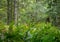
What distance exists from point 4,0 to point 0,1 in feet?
4.99

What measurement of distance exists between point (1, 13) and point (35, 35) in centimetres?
1630

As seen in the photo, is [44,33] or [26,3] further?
[26,3]

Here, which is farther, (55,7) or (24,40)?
(55,7)

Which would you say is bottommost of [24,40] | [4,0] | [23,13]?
[23,13]

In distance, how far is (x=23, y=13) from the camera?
23875mm

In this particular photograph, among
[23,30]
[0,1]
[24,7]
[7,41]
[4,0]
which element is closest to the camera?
[7,41]

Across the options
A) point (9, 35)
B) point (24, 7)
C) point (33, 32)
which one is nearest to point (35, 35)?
point (33, 32)

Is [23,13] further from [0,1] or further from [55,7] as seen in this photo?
[55,7]

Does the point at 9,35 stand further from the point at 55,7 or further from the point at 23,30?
the point at 55,7

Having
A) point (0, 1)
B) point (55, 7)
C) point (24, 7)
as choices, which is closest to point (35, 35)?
point (55, 7)

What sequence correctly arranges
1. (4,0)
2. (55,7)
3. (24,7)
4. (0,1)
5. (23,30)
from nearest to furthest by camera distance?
(23,30) → (55,7) → (0,1) → (4,0) → (24,7)

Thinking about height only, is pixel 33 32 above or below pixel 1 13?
above

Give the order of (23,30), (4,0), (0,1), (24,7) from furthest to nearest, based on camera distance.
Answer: (24,7) → (4,0) → (0,1) → (23,30)

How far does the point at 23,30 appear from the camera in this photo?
16.7 ft
